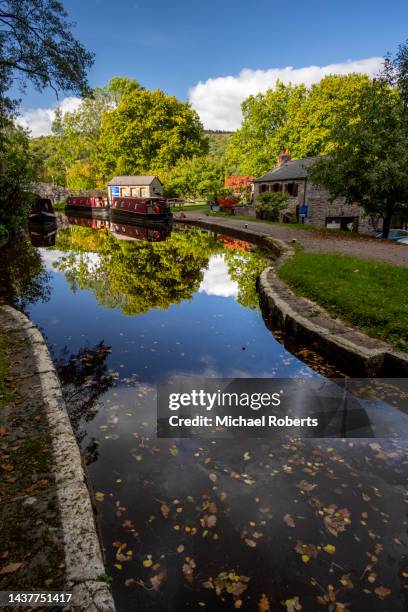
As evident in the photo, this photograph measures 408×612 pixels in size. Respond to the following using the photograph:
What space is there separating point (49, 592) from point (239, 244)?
18.5 meters

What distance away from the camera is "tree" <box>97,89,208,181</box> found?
151ft

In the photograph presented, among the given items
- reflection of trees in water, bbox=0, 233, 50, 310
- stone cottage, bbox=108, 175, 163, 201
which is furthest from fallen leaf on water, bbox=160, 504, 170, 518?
stone cottage, bbox=108, 175, 163, 201

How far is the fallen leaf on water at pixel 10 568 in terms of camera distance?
233cm

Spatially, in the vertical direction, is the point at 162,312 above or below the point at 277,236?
below

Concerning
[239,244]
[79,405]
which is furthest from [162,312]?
[239,244]

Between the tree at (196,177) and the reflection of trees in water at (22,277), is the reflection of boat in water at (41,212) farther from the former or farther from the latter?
the tree at (196,177)

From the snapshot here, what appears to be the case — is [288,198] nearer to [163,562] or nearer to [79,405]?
[79,405]

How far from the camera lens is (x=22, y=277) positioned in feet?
40.7

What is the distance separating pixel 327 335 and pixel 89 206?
130 ft

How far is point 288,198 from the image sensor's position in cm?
2823

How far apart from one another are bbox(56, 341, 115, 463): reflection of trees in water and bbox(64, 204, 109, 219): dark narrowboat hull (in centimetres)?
3506

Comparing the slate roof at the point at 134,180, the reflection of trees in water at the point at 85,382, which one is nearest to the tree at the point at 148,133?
the slate roof at the point at 134,180

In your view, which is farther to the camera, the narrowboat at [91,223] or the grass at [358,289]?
the narrowboat at [91,223]

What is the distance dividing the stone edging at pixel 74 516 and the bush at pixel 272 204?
2624 cm
